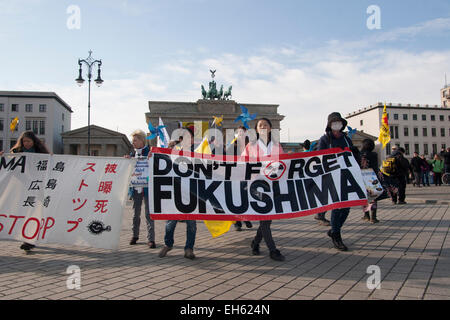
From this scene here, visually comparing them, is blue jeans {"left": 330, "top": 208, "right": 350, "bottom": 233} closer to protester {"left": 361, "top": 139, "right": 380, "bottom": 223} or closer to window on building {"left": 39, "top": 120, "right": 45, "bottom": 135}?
protester {"left": 361, "top": 139, "right": 380, "bottom": 223}

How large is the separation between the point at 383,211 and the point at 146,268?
8.00m

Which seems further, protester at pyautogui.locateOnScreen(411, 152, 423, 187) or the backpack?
protester at pyautogui.locateOnScreen(411, 152, 423, 187)

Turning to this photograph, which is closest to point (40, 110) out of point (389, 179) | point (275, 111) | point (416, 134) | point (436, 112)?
point (275, 111)

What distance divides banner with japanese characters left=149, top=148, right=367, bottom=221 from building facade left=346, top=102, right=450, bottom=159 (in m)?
90.0

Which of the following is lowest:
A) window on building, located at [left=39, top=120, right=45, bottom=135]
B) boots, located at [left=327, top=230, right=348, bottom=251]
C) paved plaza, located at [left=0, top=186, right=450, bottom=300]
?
paved plaza, located at [left=0, top=186, right=450, bottom=300]

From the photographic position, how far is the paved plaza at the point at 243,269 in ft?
11.1

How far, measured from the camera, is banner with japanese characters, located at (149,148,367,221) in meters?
4.88

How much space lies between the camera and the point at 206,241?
20.4ft

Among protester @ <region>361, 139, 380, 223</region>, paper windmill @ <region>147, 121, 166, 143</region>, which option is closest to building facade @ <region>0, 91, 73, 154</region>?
paper windmill @ <region>147, 121, 166, 143</region>

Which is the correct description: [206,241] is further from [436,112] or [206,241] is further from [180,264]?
[436,112]

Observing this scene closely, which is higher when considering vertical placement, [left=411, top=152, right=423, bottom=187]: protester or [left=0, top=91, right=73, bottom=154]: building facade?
[left=0, top=91, right=73, bottom=154]: building facade

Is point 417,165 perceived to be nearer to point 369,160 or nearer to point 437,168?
point 437,168

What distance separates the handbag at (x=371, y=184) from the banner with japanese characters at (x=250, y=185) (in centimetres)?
173

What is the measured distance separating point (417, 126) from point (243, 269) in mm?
99476
